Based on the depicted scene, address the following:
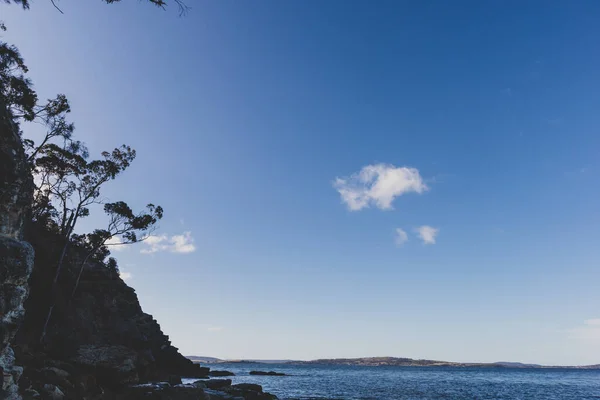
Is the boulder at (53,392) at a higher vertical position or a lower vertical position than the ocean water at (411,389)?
higher

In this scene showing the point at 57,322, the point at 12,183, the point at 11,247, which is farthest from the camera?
the point at 57,322

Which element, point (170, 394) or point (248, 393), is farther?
point (248, 393)

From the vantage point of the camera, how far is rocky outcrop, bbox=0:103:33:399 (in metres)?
12.0

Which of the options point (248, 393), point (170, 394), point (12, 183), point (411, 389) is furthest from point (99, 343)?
point (411, 389)

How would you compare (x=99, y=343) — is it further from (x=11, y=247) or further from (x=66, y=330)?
(x=11, y=247)

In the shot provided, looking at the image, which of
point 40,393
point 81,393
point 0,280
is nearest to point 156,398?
point 81,393

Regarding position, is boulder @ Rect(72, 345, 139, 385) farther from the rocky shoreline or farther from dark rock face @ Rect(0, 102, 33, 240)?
dark rock face @ Rect(0, 102, 33, 240)

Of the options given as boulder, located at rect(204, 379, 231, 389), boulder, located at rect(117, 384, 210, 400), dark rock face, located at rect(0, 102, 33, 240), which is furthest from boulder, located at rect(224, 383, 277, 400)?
dark rock face, located at rect(0, 102, 33, 240)

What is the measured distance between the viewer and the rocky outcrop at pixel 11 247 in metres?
12.0

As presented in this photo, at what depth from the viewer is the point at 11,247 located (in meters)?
12.4

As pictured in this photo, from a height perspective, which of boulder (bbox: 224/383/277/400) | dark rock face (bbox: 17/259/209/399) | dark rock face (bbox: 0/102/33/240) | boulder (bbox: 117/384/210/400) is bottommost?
boulder (bbox: 224/383/277/400)

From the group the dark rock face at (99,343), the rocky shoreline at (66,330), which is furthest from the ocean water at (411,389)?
the dark rock face at (99,343)

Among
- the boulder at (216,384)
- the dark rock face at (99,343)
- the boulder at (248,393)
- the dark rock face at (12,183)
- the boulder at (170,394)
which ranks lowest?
the boulder at (248,393)

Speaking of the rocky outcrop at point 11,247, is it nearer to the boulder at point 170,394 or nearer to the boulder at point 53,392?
the boulder at point 53,392
